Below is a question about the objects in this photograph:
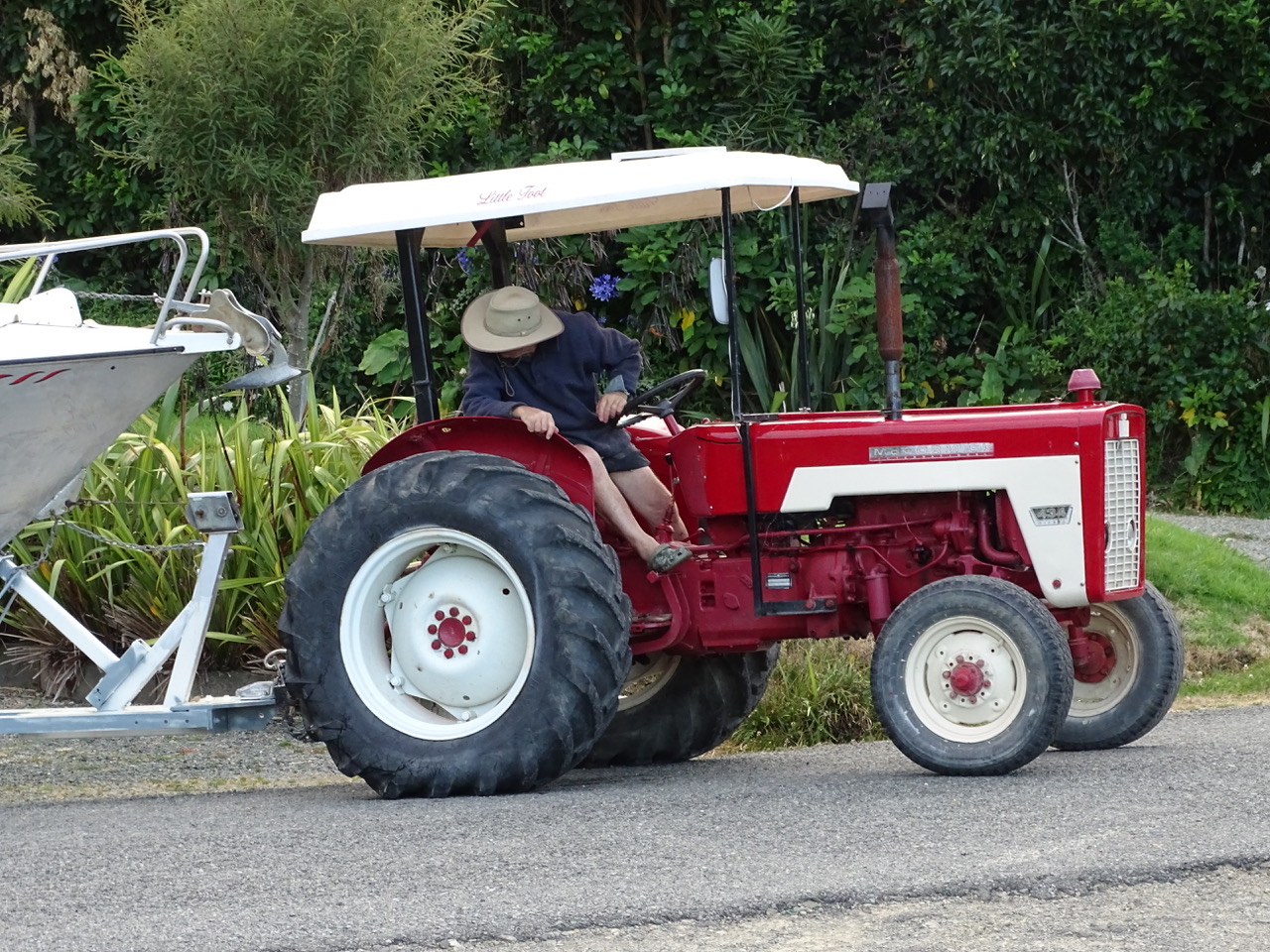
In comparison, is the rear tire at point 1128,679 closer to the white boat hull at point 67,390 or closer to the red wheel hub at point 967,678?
the red wheel hub at point 967,678

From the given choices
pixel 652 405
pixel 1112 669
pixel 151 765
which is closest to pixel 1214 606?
pixel 1112 669

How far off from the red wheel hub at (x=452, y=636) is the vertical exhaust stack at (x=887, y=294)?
5.35 ft

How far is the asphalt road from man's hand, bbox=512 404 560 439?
1.23m

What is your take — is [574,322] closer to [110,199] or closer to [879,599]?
[879,599]

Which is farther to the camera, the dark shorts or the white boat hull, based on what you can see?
the dark shorts

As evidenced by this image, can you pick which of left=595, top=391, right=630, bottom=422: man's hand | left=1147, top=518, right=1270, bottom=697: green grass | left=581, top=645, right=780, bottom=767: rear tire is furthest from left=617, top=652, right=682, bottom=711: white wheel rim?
left=1147, top=518, right=1270, bottom=697: green grass

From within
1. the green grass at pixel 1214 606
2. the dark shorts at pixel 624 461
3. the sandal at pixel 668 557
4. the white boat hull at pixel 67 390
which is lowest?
the green grass at pixel 1214 606

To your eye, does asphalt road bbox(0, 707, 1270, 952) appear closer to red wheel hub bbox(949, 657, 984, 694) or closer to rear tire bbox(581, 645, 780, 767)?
red wheel hub bbox(949, 657, 984, 694)

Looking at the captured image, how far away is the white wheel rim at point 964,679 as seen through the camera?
19.2ft

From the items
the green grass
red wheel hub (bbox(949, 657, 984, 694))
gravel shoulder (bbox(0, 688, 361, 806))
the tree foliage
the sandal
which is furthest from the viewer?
the tree foliage

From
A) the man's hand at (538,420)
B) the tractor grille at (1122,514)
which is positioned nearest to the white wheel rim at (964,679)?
the tractor grille at (1122,514)

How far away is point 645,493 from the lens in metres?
6.45

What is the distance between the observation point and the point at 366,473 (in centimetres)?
636

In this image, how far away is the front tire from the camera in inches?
226
